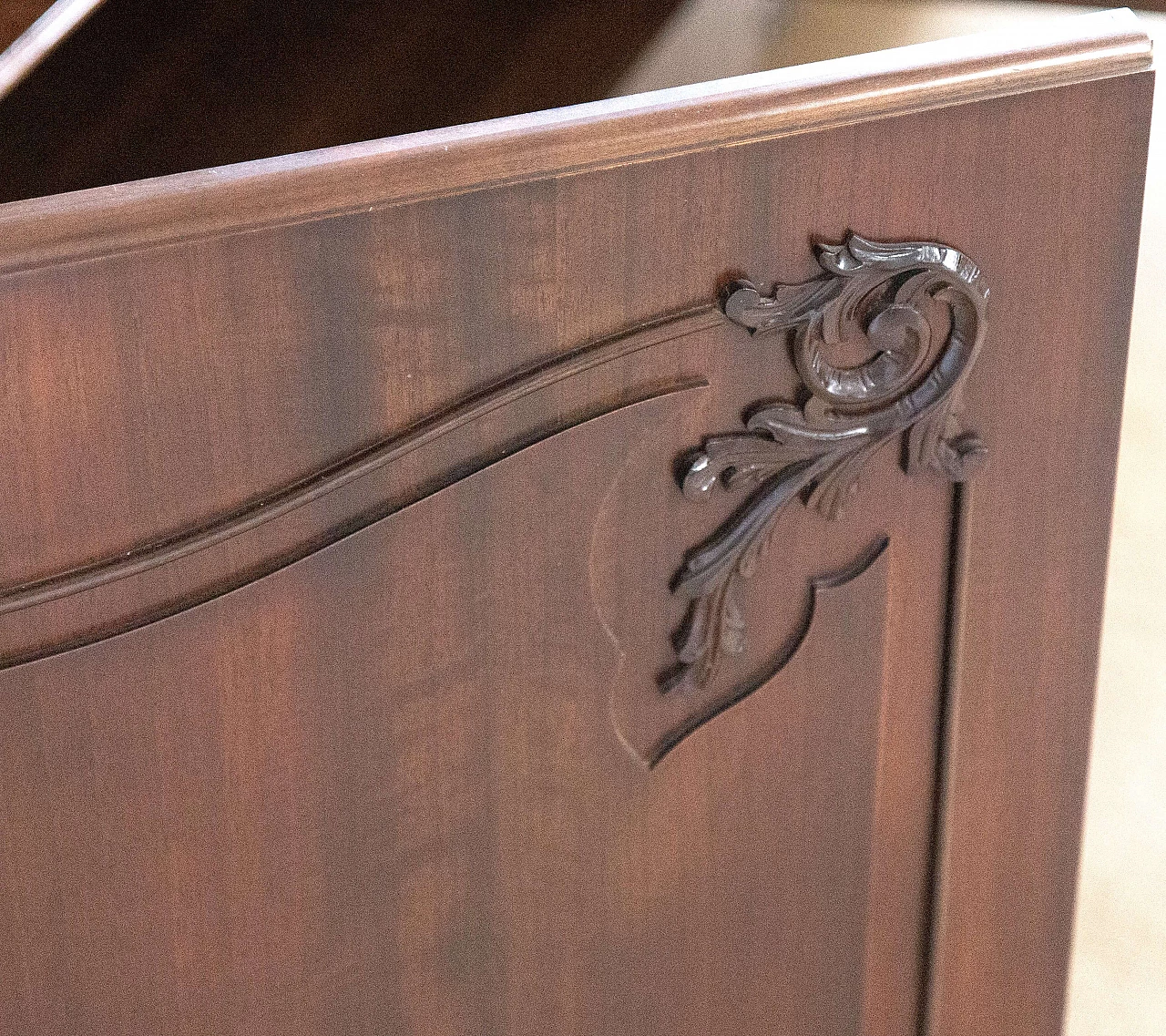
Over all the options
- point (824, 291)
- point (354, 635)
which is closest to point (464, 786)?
point (354, 635)

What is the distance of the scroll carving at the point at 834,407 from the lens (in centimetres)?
54

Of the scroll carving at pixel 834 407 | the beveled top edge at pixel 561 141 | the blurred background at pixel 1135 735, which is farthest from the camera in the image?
the blurred background at pixel 1135 735

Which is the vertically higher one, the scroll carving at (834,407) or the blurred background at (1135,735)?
the scroll carving at (834,407)

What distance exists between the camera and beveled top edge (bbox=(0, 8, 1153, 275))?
409 mm

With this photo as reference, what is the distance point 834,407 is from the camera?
1.87 ft

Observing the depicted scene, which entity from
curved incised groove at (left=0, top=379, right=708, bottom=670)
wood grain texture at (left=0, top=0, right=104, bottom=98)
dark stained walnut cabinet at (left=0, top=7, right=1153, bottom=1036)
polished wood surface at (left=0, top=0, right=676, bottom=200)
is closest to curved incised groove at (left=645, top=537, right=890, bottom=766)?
dark stained walnut cabinet at (left=0, top=7, right=1153, bottom=1036)

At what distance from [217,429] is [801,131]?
230 mm

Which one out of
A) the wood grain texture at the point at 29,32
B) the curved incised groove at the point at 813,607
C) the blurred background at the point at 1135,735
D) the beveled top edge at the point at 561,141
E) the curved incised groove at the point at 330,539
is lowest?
the blurred background at the point at 1135,735

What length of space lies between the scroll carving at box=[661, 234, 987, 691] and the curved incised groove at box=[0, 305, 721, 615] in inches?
1.3

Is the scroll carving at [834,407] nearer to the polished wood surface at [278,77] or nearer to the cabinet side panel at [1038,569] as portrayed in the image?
the cabinet side panel at [1038,569]

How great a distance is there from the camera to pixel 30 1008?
0.50 meters

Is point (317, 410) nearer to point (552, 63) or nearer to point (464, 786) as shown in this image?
point (464, 786)

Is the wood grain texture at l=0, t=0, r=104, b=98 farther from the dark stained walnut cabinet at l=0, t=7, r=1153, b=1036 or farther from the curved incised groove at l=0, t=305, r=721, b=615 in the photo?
the curved incised groove at l=0, t=305, r=721, b=615

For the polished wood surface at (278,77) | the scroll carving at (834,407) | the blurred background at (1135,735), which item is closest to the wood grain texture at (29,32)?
the polished wood surface at (278,77)
